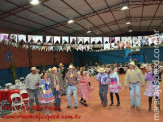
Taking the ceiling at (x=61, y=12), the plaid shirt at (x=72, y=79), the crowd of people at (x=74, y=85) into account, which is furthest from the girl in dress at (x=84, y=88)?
the ceiling at (x=61, y=12)

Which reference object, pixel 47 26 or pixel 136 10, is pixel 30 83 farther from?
pixel 136 10

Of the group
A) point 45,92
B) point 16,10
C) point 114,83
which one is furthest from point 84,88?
point 16,10

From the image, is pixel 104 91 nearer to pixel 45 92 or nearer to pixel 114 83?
pixel 114 83

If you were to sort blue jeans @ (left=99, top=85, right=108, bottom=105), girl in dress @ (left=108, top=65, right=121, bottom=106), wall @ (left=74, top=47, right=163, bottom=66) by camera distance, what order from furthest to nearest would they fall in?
wall @ (left=74, top=47, right=163, bottom=66) < blue jeans @ (left=99, top=85, right=108, bottom=105) < girl in dress @ (left=108, top=65, right=121, bottom=106)

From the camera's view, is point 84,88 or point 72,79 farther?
point 84,88

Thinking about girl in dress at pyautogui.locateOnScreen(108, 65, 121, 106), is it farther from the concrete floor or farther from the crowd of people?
the concrete floor

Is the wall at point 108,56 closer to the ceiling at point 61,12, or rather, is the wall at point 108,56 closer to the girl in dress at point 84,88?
the ceiling at point 61,12

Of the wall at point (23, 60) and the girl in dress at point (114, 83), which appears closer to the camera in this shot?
the girl in dress at point (114, 83)

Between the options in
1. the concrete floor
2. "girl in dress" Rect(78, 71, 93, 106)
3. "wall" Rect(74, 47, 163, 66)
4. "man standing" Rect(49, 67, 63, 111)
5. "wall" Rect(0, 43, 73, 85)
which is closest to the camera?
the concrete floor

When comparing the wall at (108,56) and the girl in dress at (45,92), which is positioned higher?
the wall at (108,56)

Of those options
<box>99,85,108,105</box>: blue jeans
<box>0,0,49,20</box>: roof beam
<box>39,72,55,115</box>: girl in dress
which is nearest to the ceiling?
<box>0,0,49,20</box>: roof beam

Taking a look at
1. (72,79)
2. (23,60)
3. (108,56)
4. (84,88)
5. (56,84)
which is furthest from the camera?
(108,56)

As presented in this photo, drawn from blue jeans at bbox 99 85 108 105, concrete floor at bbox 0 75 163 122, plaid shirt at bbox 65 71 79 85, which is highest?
plaid shirt at bbox 65 71 79 85

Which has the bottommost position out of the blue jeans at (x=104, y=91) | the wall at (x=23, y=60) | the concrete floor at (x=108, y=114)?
the concrete floor at (x=108, y=114)
